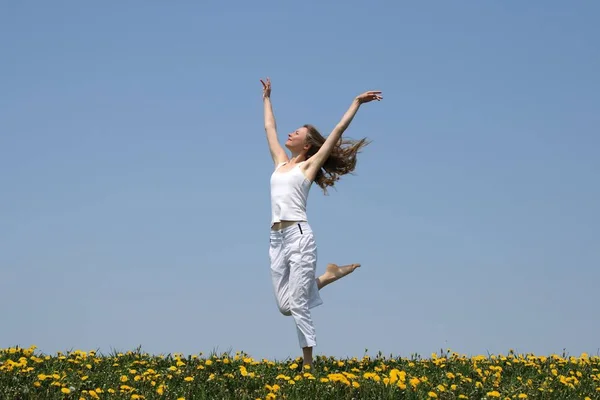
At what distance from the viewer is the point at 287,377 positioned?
7.80m

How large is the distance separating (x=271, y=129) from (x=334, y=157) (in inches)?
39.6

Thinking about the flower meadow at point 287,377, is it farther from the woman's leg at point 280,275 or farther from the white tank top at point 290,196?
the white tank top at point 290,196

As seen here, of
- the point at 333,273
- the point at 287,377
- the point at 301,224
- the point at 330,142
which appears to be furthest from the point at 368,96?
the point at 287,377

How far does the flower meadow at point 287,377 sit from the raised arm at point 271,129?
8.63 ft

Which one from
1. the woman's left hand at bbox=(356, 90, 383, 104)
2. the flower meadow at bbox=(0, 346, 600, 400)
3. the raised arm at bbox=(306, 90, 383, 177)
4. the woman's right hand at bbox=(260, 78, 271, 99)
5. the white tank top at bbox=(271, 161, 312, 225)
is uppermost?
the woman's right hand at bbox=(260, 78, 271, 99)

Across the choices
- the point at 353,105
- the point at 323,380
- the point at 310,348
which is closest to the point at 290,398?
the point at 323,380

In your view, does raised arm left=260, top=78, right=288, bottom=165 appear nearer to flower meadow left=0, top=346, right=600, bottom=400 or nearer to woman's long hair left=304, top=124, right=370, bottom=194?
woman's long hair left=304, top=124, right=370, bottom=194

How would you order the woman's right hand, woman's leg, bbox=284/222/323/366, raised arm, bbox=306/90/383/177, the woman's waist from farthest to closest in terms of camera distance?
the woman's right hand → raised arm, bbox=306/90/383/177 → the woman's waist → woman's leg, bbox=284/222/323/366

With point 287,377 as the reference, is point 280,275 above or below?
above

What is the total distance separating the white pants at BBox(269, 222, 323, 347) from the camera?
898 centimetres

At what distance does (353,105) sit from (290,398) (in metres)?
3.82

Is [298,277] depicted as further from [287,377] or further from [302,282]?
[287,377]

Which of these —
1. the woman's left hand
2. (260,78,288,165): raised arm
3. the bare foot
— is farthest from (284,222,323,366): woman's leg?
the woman's left hand

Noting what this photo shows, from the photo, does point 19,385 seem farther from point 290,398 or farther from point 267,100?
point 267,100
